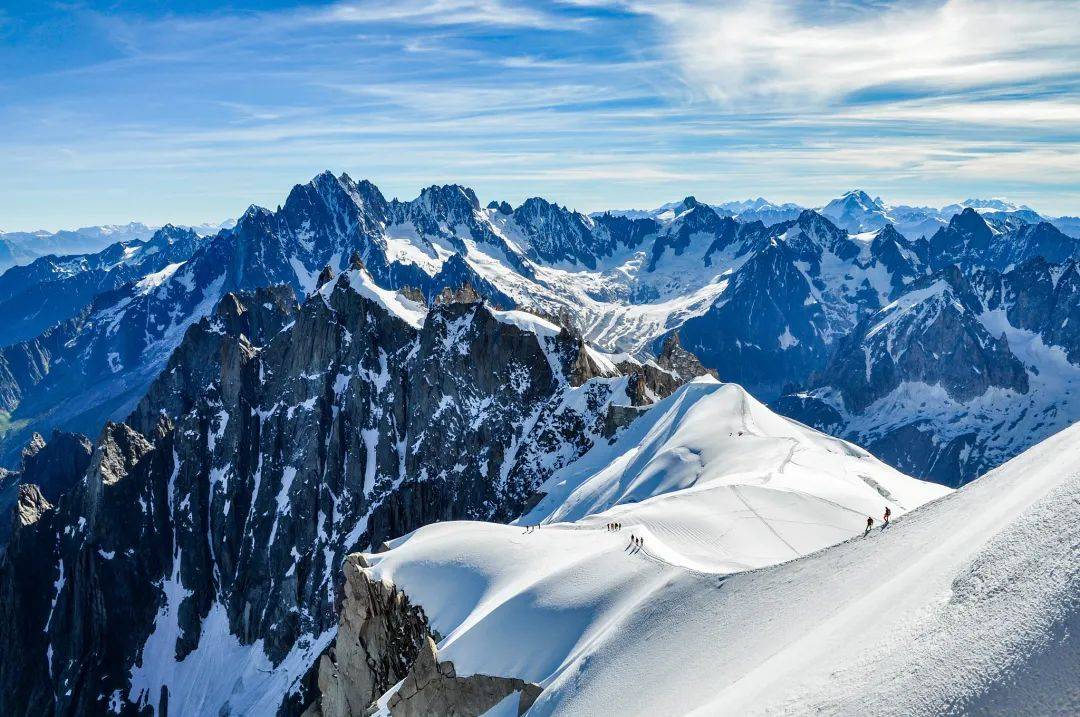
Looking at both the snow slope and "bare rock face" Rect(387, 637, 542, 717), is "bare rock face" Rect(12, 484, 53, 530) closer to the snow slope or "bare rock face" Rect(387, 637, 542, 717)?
the snow slope

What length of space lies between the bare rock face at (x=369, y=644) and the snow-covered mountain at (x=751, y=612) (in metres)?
0.23

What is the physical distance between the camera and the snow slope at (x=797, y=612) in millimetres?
17641

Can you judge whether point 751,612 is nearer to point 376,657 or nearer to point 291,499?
point 376,657

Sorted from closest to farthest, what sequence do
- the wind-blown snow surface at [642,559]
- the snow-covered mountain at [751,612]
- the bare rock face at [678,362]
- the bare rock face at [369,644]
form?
the snow-covered mountain at [751,612] → the wind-blown snow surface at [642,559] → the bare rock face at [369,644] → the bare rock face at [678,362]

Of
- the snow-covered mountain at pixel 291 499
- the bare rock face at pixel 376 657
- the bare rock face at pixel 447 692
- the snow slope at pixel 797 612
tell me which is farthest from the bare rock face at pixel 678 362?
the bare rock face at pixel 447 692

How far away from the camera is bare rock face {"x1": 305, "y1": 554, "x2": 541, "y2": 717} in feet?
138

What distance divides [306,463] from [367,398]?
24.8 m

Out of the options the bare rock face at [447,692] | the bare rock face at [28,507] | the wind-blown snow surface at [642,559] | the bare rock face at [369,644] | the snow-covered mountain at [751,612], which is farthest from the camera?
the bare rock face at [28,507]

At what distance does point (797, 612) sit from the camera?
98.5ft

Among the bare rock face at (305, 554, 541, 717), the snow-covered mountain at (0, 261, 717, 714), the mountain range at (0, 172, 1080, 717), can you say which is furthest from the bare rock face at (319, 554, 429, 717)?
the snow-covered mountain at (0, 261, 717, 714)

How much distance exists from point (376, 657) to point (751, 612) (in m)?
34.1

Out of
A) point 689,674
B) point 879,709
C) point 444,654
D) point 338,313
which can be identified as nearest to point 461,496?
point 338,313

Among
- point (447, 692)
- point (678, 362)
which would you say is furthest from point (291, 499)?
point (447, 692)

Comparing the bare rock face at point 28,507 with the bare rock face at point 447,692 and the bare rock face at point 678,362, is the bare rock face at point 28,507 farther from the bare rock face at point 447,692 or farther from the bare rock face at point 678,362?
the bare rock face at point 447,692
